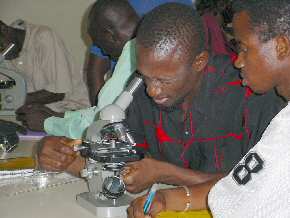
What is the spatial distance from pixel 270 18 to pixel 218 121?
0.38 metres

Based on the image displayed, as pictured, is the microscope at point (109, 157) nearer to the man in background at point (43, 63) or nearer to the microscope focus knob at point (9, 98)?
the microscope focus knob at point (9, 98)

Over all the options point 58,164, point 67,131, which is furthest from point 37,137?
point 58,164

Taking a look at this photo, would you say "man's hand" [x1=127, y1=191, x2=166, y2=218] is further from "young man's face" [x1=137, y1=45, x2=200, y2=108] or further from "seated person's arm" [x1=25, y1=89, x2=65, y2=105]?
"seated person's arm" [x1=25, y1=89, x2=65, y2=105]

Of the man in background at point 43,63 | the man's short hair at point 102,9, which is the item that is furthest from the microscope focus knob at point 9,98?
the man's short hair at point 102,9

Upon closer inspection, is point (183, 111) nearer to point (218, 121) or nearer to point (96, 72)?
point (218, 121)

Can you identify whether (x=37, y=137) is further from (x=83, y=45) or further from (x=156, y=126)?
(x=83, y=45)

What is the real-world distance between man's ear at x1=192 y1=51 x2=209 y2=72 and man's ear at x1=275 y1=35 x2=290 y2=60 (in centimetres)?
23

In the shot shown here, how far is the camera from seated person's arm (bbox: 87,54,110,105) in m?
2.58

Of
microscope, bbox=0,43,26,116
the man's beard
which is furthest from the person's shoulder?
the man's beard

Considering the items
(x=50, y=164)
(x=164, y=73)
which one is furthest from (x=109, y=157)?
(x=50, y=164)

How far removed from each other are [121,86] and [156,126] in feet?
0.64

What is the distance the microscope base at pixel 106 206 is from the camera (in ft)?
4.07

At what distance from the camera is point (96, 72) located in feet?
8.51

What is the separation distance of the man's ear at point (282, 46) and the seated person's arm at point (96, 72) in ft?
5.03
